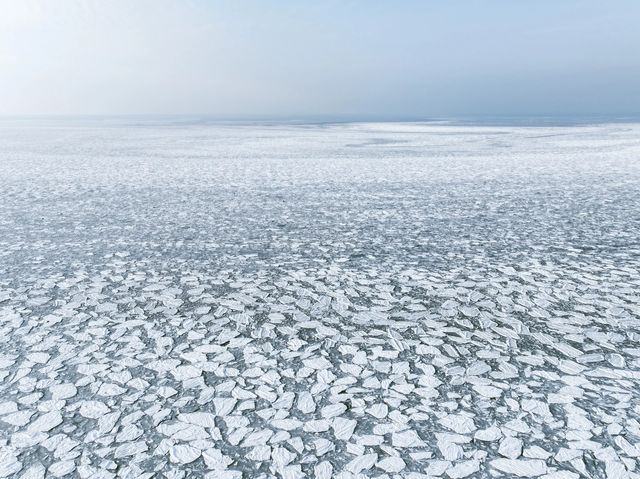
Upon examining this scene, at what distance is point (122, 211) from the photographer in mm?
10016

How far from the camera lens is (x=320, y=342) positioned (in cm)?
446

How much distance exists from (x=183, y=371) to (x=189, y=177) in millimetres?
11473

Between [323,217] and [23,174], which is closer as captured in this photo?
[323,217]

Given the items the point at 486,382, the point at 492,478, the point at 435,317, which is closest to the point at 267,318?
the point at 435,317

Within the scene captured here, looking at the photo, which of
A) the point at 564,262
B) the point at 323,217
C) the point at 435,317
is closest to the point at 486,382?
the point at 435,317

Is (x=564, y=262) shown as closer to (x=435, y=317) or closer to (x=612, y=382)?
A: (x=435, y=317)

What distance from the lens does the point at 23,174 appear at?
15.2 m

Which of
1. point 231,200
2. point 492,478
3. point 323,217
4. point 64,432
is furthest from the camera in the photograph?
point 231,200

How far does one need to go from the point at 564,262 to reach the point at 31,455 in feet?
19.1

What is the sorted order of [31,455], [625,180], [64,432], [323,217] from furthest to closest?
[625,180]
[323,217]
[64,432]
[31,455]

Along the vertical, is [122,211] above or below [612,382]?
below

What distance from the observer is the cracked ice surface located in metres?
3.03

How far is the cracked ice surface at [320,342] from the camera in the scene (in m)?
3.03

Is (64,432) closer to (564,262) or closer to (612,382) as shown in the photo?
(612,382)
